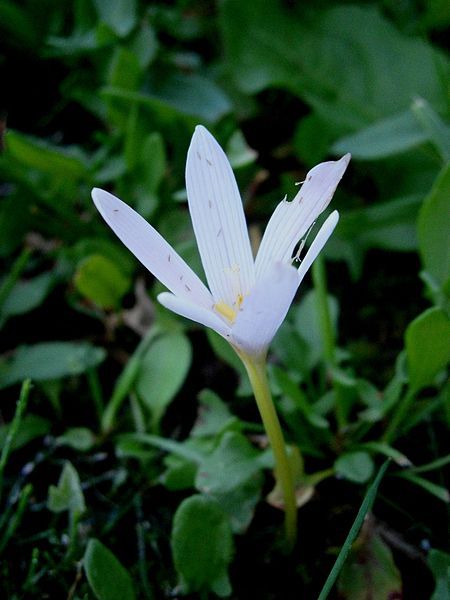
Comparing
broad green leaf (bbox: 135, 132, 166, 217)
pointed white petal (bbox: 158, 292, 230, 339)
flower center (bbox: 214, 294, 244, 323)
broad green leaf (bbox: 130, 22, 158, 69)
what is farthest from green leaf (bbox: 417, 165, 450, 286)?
broad green leaf (bbox: 130, 22, 158, 69)

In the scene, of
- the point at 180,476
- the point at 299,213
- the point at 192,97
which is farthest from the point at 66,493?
the point at 192,97

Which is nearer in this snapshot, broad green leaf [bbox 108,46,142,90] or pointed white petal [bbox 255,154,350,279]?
pointed white petal [bbox 255,154,350,279]

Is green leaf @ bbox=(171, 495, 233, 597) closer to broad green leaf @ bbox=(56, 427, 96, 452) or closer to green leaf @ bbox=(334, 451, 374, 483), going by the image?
green leaf @ bbox=(334, 451, 374, 483)

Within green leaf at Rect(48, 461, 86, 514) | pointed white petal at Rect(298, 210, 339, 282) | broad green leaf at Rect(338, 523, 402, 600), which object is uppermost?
pointed white petal at Rect(298, 210, 339, 282)

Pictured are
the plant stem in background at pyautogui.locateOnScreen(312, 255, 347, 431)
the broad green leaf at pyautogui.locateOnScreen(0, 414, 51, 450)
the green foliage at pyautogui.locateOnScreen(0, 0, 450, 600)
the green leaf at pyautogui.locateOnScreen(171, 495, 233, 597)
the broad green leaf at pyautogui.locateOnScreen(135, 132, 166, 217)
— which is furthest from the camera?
the broad green leaf at pyautogui.locateOnScreen(135, 132, 166, 217)

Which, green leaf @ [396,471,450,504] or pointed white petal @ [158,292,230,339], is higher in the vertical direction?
pointed white petal @ [158,292,230,339]

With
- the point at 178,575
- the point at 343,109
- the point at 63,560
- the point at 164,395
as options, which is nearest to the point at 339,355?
the point at 164,395
